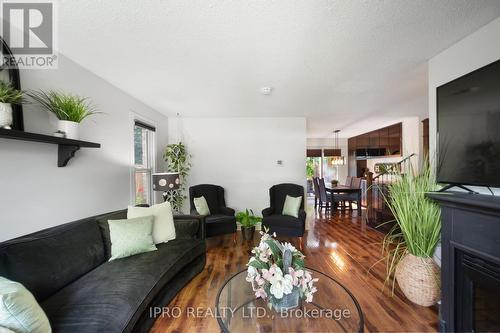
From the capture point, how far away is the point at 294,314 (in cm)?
140

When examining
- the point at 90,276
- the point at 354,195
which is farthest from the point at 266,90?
the point at 354,195

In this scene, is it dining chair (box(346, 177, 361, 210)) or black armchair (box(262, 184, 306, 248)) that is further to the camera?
dining chair (box(346, 177, 361, 210))

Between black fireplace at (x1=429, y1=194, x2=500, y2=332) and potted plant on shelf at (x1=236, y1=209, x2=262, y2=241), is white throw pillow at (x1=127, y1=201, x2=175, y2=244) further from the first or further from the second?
black fireplace at (x1=429, y1=194, x2=500, y2=332)

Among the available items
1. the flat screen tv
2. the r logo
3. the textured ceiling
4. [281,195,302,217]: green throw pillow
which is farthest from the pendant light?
the r logo

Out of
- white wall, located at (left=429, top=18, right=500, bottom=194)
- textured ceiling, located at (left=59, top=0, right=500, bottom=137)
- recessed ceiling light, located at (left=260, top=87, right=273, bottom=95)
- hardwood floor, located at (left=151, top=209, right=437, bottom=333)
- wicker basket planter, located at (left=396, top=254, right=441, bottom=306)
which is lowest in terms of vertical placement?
hardwood floor, located at (left=151, top=209, right=437, bottom=333)

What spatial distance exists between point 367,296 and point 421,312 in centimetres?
42

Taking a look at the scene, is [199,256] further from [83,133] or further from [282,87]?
[282,87]

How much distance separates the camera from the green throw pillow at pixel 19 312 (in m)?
0.93

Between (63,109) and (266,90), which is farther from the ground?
(266,90)

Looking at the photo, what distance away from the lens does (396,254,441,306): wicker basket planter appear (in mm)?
1839

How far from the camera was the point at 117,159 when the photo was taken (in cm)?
279

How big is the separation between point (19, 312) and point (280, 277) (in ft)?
4.34

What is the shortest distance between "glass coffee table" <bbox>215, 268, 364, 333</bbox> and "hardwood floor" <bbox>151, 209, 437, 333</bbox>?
47 centimetres

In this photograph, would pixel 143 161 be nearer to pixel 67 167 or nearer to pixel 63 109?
pixel 67 167
